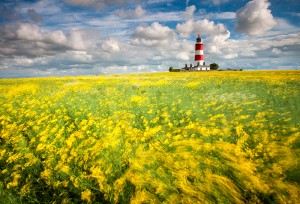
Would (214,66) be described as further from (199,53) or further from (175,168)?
(175,168)

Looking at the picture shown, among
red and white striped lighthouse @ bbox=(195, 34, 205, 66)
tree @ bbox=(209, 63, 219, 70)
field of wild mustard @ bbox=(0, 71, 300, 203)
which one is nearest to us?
field of wild mustard @ bbox=(0, 71, 300, 203)

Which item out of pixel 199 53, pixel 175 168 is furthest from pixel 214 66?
pixel 175 168

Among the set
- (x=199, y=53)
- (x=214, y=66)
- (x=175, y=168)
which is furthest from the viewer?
(x=214, y=66)

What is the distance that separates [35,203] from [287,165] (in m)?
4.12

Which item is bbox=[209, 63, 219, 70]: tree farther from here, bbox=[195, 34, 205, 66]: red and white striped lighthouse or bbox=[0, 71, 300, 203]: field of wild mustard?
bbox=[0, 71, 300, 203]: field of wild mustard

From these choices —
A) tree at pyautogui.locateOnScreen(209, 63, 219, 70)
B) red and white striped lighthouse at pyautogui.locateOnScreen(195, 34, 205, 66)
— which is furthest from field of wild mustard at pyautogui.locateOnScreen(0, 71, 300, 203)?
tree at pyautogui.locateOnScreen(209, 63, 219, 70)

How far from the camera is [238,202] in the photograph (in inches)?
105

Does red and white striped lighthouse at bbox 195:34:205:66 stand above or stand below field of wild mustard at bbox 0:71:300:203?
above

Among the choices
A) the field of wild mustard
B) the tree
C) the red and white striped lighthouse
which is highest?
the red and white striped lighthouse

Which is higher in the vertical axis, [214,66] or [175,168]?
[214,66]

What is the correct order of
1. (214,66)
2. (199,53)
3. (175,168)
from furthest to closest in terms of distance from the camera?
(214,66) → (199,53) → (175,168)

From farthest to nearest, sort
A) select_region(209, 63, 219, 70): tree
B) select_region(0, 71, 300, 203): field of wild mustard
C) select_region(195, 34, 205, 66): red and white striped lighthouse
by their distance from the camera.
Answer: select_region(209, 63, 219, 70): tree, select_region(195, 34, 205, 66): red and white striped lighthouse, select_region(0, 71, 300, 203): field of wild mustard

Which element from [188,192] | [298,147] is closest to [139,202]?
[188,192]

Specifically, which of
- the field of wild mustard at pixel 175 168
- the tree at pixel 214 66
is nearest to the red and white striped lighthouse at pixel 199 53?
the tree at pixel 214 66
